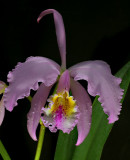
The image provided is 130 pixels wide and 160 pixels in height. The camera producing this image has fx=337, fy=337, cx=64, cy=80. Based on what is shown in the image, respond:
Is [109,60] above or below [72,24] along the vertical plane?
below

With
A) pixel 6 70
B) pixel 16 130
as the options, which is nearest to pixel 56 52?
pixel 6 70

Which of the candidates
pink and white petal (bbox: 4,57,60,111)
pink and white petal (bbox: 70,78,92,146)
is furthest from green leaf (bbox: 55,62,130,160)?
pink and white petal (bbox: 4,57,60,111)

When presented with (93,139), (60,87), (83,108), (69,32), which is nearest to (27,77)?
(60,87)

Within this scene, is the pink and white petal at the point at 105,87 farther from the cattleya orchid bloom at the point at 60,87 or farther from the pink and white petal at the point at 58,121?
the pink and white petal at the point at 58,121

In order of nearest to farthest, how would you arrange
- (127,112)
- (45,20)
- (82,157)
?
(82,157)
(45,20)
(127,112)

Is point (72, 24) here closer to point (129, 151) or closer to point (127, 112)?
point (127, 112)
